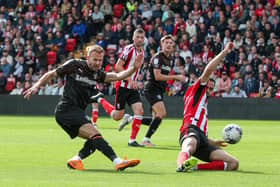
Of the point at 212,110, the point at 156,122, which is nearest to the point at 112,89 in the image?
the point at 212,110

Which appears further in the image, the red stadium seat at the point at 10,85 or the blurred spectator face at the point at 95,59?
the red stadium seat at the point at 10,85

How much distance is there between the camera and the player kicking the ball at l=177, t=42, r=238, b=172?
1036 cm

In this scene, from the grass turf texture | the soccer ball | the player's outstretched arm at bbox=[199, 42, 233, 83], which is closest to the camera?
the grass turf texture

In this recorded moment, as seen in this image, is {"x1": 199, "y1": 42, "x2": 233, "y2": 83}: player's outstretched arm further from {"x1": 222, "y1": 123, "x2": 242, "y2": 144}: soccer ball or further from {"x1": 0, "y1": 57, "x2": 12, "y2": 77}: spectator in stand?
{"x1": 0, "y1": 57, "x2": 12, "y2": 77}: spectator in stand

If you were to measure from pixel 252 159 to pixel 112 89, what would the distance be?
16.1 metres

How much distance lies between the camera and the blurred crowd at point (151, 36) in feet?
89.3

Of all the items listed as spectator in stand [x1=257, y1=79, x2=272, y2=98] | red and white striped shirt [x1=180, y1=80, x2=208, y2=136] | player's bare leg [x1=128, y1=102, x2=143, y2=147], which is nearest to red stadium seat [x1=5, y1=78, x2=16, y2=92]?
spectator in stand [x1=257, y1=79, x2=272, y2=98]

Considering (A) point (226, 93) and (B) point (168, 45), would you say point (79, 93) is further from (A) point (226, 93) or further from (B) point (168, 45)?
(A) point (226, 93)

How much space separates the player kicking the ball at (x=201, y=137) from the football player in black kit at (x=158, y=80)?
12.5ft

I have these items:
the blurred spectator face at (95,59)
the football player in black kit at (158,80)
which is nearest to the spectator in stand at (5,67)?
the football player in black kit at (158,80)

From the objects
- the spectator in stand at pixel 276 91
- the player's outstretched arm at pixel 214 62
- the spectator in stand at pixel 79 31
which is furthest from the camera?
the spectator in stand at pixel 79 31

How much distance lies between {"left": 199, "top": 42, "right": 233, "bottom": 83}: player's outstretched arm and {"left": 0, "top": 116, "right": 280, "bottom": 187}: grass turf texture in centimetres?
130

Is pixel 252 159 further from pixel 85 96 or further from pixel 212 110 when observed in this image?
pixel 212 110

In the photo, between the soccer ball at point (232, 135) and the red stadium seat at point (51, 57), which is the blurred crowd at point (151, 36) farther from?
the soccer ball at point (232, 135)
